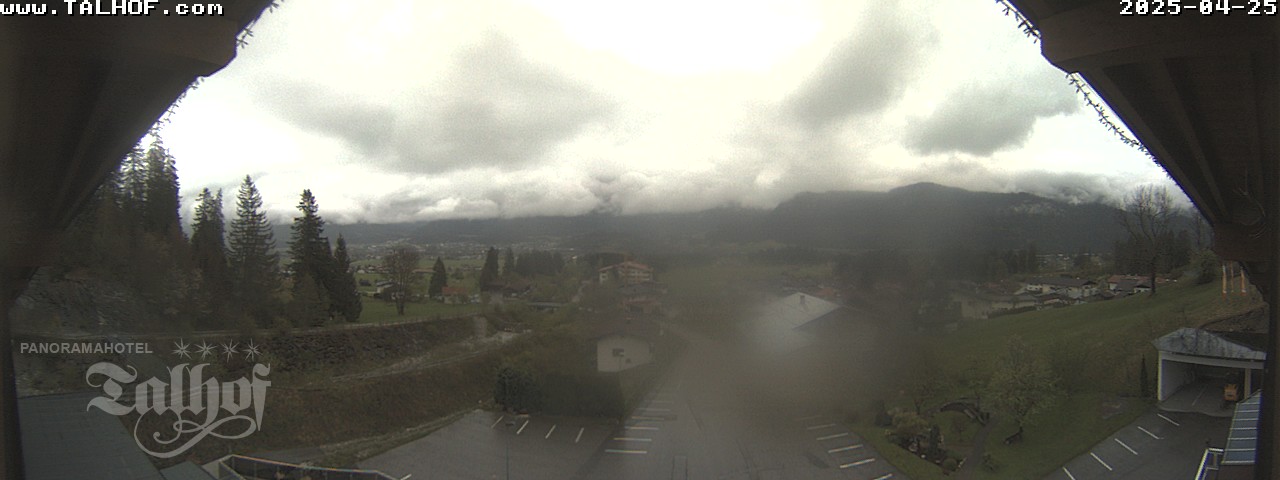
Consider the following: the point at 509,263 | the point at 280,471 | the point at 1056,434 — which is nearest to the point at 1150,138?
the point at 1056,434

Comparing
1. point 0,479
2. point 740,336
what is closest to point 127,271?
point 0,479

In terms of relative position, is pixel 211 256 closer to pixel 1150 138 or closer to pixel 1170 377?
pixel 1150 138

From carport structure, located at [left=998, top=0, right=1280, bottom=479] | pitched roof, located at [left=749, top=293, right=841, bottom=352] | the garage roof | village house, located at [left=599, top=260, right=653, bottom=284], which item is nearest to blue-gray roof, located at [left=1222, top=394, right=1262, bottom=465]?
the garage roof

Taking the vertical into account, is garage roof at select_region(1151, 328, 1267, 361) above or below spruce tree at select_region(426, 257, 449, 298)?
below

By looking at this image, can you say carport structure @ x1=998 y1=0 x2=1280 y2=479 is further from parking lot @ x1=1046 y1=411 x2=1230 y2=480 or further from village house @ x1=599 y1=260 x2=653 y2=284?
village house @ x1=599 y1=260 x2=653 y2=284

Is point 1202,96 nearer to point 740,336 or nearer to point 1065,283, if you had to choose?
point 740,336
